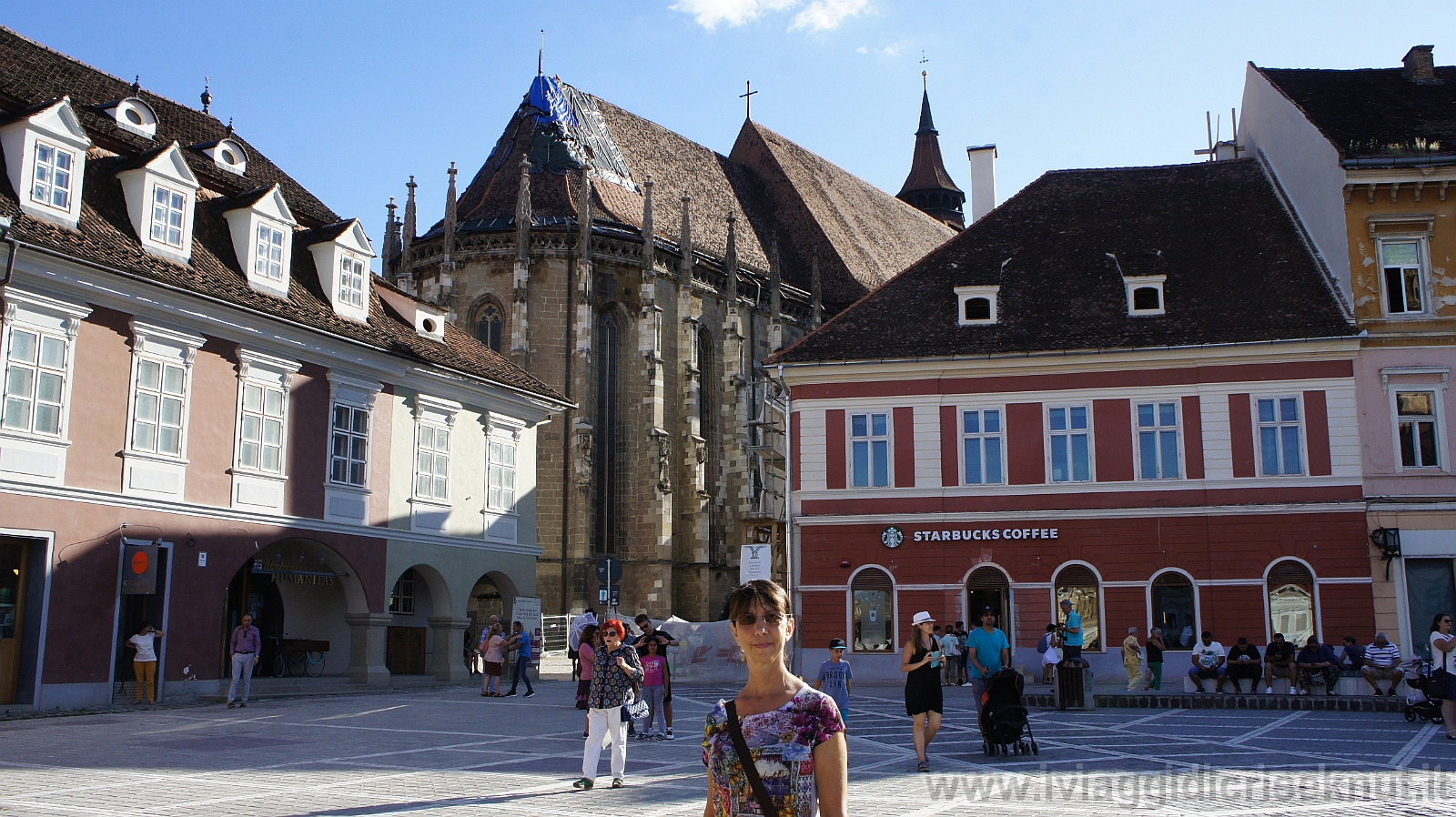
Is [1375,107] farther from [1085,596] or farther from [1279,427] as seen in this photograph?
[1085,596]

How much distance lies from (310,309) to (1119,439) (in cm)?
1591

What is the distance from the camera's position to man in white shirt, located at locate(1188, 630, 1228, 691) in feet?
72.7

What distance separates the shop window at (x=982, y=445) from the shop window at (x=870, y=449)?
161 centimetres

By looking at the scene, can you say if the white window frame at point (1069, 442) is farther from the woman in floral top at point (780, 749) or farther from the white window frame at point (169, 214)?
the woman in floral top at point (780, 749)

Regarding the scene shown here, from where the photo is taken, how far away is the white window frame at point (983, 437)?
2659 centimetres

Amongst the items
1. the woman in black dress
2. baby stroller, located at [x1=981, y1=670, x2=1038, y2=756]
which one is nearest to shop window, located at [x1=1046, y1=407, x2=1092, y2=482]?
baby stroller, located at [x1=981, y1=670, x2=1038, y2=756]

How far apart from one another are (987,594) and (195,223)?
1654 centimetres

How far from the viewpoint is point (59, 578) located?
18.5 m

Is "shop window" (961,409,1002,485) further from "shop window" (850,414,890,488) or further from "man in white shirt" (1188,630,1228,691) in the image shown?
"man in white shirt" (1188,630,1228,691)

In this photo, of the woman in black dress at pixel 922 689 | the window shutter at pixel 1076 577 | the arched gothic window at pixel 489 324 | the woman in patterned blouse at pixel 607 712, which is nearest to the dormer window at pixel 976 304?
the window shutter at pixel 1076 577

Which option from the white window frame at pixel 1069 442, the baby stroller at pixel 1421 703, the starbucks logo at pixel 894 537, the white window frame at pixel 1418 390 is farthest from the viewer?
the starbucks logo at pixel 894 537

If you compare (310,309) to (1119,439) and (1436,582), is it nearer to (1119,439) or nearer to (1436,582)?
(1119,439)

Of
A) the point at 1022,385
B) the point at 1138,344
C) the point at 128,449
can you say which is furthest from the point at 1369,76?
the point at 128,449

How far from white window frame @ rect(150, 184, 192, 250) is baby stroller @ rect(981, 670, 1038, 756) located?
15128 mm
